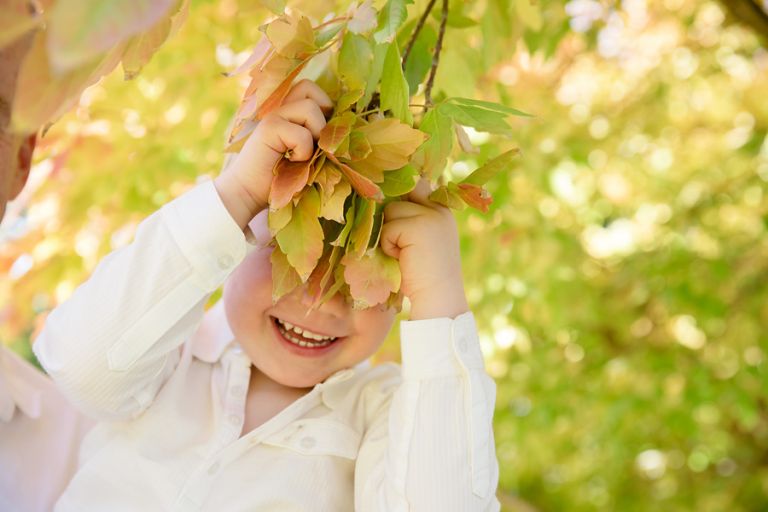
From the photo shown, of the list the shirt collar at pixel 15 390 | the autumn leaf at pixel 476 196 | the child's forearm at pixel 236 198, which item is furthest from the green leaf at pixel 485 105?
the shirt collar at pixel 15 390

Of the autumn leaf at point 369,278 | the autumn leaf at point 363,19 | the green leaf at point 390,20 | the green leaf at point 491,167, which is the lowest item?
the autumn leaf at point 369,278

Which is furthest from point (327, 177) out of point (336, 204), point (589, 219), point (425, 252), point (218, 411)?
point (589, 219)

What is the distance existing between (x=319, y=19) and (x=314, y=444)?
0.68 metres

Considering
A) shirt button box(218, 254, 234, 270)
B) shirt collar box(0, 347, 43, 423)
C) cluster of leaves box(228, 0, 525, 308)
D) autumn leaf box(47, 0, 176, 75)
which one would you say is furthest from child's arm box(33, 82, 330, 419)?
autumn leaf box(47, 0, 176, 75)

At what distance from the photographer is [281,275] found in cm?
99

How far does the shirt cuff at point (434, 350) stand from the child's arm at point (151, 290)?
271mm

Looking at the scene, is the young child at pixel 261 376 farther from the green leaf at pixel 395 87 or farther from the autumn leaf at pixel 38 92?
the autumn leaf at pixel 38 92

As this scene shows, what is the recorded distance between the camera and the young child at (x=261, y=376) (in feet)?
3.64

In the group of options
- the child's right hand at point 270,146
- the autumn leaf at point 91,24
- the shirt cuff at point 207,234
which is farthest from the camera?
the shirt cuff at point 207,234

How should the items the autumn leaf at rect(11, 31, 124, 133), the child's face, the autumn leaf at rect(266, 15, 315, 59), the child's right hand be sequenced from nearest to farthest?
1. the autumn leaf at rect(11, 31, 124, 133)
2. the autumn leaf at rect(266, 15, 315, 59)
3. the child's right hand
4. the child's face

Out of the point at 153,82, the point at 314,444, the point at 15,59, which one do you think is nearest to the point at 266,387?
the point at 314,444

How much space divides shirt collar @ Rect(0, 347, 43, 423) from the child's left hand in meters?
0.80

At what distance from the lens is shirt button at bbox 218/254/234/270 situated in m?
1.11

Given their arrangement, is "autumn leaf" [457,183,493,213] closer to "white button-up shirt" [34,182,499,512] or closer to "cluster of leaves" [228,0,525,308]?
"cluster of leaves" [228,0,525,308]
